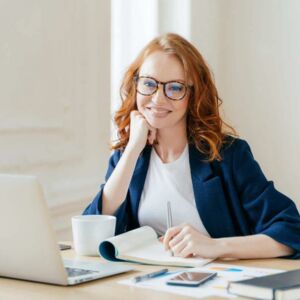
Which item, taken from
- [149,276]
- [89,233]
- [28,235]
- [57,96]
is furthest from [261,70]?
[28,235]

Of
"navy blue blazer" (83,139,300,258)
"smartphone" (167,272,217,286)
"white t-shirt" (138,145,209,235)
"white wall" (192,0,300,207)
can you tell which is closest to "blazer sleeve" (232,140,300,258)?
"navy blue blazer" (83,139,300,258)

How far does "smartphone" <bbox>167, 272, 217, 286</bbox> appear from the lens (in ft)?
4.93

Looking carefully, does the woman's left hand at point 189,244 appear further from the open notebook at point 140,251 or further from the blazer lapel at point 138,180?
the blazer lapel at point 138,180

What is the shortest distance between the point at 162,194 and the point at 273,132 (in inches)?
65.2

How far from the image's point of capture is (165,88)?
7.16 feet

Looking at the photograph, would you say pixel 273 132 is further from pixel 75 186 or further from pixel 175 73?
pixel 175 73

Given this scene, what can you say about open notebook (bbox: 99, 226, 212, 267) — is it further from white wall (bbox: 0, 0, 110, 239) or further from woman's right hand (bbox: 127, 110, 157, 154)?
white wall (bbox: 0, 0, 110, 239)

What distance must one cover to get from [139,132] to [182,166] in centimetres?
18

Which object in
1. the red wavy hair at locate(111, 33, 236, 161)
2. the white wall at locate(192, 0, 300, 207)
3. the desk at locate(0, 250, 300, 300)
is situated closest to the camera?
the desk at locate(0, 250, 300, 300)

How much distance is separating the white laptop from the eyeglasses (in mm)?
780

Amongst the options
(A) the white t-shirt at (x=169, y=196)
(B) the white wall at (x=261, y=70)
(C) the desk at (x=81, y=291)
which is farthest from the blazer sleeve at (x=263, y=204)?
(B) the white wall at (x=261, y=70)

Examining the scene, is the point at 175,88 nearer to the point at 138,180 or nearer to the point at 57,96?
the point at 138,180

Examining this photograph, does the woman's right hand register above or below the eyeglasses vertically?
below

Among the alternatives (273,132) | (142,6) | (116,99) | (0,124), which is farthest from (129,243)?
(273,132)
